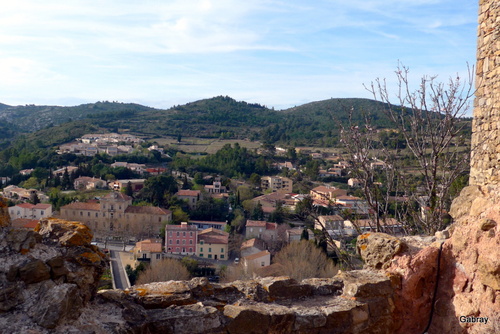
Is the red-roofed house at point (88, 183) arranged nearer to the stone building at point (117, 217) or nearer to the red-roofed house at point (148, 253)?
the stone building at point (117, 217)

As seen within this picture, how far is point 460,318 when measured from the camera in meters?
3.21

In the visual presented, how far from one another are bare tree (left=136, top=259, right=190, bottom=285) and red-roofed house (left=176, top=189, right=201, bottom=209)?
16.9 meters

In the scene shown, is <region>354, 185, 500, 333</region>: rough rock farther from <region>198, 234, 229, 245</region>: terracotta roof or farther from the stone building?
the stone building

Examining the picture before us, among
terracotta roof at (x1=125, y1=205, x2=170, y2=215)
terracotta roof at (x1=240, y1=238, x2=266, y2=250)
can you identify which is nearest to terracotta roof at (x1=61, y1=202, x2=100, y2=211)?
terracotta roof at (x1=125, y1=205, x2=170, y2=215)

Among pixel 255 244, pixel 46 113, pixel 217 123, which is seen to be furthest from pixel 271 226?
pixel 46 113

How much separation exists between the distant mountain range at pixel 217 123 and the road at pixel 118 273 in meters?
38.8

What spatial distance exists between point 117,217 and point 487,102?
115ft

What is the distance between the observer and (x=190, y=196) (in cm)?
4184

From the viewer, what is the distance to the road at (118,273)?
22228 millimetres

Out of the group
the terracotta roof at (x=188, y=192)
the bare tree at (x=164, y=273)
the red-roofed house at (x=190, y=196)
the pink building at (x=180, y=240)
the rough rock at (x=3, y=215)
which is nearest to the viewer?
the rough rock at (x=3, y=215)

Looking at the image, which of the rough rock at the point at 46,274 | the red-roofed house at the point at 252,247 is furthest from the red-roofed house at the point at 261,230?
the rough rock at the point at 46,274

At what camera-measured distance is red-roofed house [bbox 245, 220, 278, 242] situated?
3334 centimetres

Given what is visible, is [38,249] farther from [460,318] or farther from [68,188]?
[68,188]

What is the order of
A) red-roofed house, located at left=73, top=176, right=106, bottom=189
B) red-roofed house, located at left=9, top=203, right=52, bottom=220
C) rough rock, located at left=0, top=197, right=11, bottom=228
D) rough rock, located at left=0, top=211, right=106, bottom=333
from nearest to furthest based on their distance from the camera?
rough rock, located at left=0, top=211, right=106, bottom=333 → rough rock, located at left=0, top=197, right=11, bottom=228 → red-roofed house, located at left=9, top=203, right=52, bottom=220 → red-roofed house, located at left=73, top=176, right=106, bottom=189
